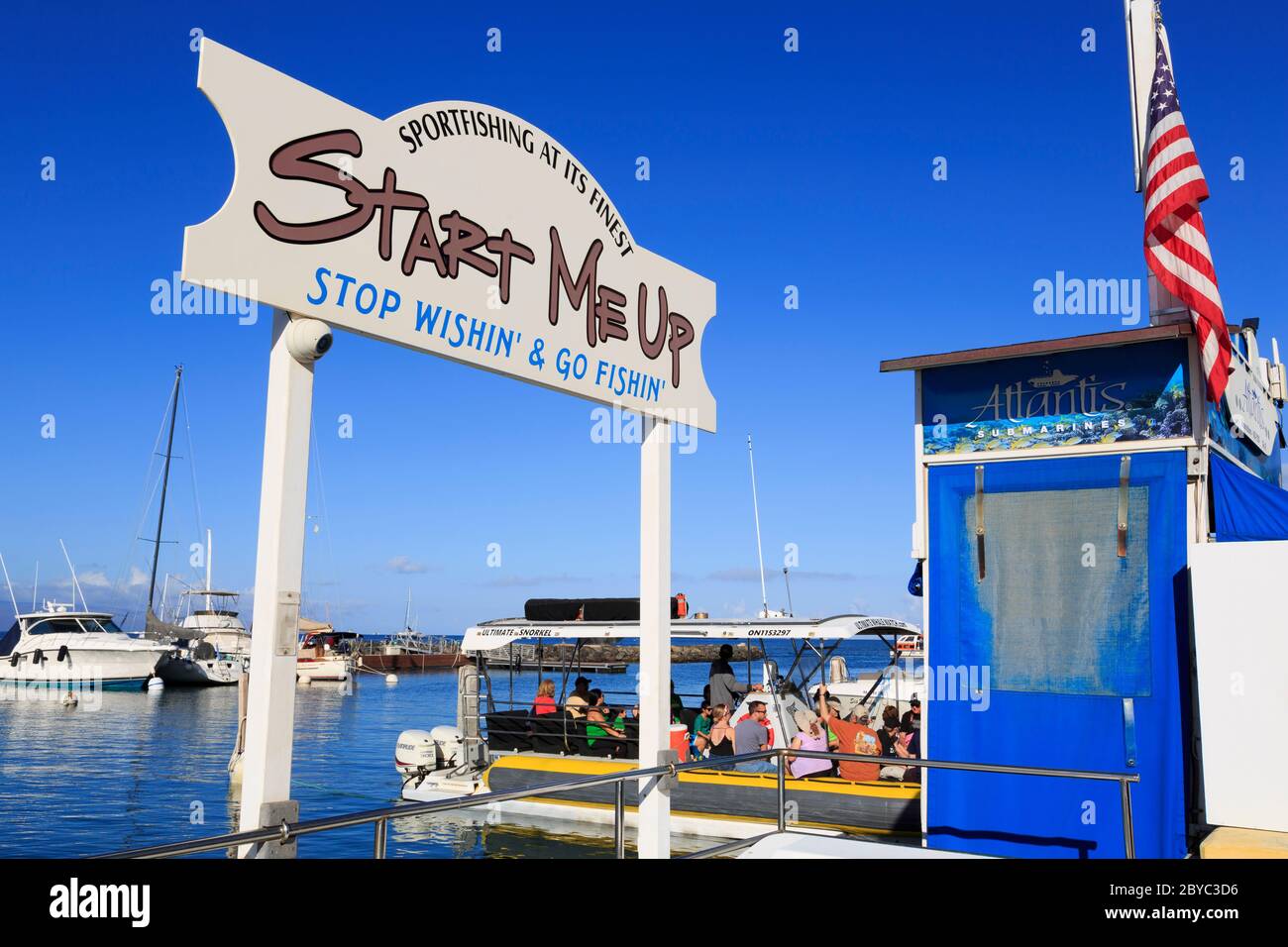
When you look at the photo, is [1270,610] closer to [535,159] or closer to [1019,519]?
[1019,519]

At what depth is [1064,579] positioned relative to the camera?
A: 881 cm

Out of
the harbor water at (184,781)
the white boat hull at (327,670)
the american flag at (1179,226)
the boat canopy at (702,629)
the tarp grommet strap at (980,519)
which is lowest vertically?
the harbor water at (184,781)

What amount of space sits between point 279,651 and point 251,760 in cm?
43

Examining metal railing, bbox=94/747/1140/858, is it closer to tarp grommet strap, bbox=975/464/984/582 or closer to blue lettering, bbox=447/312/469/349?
blue lettering, bbox=447/312/469/349

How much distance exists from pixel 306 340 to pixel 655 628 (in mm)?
3276

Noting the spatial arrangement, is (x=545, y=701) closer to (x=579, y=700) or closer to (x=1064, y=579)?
(x=579, y=700)

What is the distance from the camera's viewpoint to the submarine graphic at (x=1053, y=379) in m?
9.11

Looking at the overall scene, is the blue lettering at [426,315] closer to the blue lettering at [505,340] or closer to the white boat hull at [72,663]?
the blue lettering at [505,340]

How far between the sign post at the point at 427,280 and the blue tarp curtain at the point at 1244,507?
422 centimetres

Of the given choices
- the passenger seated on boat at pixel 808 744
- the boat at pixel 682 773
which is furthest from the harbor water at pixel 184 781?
the passenger seated on boat at pixel 808 744

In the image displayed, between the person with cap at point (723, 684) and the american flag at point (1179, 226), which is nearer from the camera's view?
the american flag at point (1179, 226)

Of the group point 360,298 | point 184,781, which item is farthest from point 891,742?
point 184,781

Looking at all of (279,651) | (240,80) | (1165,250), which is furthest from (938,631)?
(240,80)

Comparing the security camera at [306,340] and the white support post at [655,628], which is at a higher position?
the security camera at [306,340]
